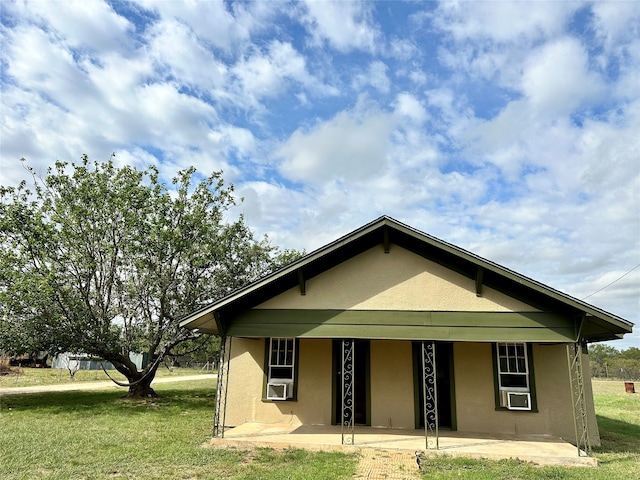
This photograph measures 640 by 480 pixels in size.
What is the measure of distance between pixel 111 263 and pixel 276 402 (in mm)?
8734

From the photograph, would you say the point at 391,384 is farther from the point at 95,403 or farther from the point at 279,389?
the point at 95,403

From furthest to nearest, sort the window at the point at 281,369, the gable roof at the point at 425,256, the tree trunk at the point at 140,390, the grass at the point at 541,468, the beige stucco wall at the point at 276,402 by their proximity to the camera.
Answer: the tree trunk at the point at 140,390 → the window at the point at 281,369 → the beige stucco wall at the point at 276,402 → the gable roof at the point at 425,256 → the grass at the point at 541,468

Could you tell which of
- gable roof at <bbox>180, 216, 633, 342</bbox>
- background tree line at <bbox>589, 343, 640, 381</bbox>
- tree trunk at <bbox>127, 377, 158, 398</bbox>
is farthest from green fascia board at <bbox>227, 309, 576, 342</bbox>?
background tree line at <bbox>589, 343, 640, 381</bbox>

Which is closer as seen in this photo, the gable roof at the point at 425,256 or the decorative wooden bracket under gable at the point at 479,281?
the gable roof at the point at 425,256

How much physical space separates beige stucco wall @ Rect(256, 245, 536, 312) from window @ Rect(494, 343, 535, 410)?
1701mm

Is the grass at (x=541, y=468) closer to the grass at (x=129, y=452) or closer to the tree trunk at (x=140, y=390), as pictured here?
the grass at (x=129, y=452)

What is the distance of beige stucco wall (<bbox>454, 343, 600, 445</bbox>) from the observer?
33.9 feet

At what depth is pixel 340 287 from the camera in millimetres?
10320

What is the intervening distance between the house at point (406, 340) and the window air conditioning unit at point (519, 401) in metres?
0.02

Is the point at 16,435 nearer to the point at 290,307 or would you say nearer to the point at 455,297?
the point at 290,307

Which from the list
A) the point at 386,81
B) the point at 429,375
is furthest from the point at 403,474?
the point at 386,81

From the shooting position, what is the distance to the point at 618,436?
38.0ft

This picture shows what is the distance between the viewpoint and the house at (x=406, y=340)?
938 centimetres

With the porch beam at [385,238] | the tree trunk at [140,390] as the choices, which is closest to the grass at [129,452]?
the tree trunk at [140,390]
